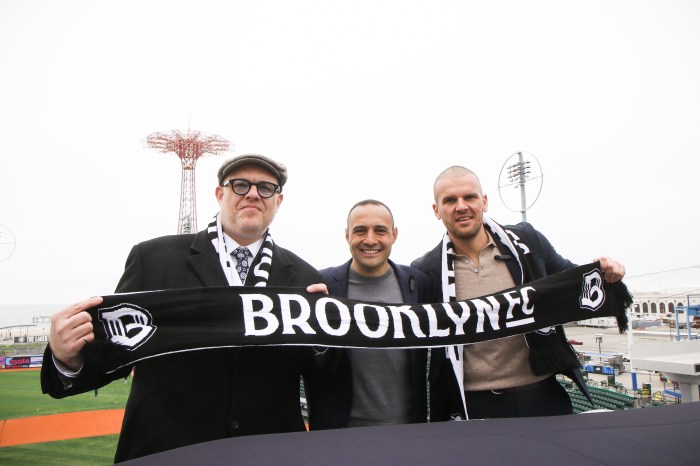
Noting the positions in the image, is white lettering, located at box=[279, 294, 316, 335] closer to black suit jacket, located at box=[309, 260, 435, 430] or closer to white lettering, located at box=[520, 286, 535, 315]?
black suit jacket, located at box=[309, 260, 435, 430]

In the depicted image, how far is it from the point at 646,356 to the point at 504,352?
27.0 feet

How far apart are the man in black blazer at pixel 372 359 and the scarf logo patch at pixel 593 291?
0.92 metres

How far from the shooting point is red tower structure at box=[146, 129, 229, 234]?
31.3m

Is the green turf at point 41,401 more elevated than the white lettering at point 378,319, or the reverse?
the white lettering at point 378,319

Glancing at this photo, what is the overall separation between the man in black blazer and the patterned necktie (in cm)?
58

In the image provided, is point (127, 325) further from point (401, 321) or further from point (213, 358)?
point (401, 321)

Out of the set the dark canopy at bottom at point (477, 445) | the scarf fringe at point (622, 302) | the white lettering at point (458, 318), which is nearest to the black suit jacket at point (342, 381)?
the white lettering at point (458, 318)

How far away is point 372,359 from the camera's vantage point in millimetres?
2383

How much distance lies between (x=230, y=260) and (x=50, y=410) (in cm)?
1758

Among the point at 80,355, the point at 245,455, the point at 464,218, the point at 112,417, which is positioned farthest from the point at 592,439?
the point at 112,417

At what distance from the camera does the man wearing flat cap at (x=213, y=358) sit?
1.69 metres

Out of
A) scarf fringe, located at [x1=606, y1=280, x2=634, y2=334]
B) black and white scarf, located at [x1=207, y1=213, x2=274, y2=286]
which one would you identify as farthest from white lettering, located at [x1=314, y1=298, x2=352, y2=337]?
scarf fringe, located at [x1=606, y1=280, x2=634, y2=334]

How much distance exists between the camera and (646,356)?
8.52m

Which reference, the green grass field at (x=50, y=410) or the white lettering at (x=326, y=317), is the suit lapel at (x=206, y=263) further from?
the green grass field at (x=50, y=410)
